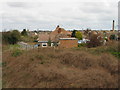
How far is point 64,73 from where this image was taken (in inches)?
313

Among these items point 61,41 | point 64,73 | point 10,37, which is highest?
point 10,37

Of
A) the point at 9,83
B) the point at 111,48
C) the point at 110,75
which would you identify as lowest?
the point at 9,83

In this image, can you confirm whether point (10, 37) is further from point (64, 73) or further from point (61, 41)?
point (64, 73)

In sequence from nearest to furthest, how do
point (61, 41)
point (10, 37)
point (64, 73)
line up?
point (64, 73), point (61, 41), point (10, 37)

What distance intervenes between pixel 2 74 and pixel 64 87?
15.9 feet

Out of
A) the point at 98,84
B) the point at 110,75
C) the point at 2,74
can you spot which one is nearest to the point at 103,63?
the point at 110,75

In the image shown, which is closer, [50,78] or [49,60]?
[50,78]

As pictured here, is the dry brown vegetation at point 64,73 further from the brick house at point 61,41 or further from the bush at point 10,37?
the bush at point 10,37

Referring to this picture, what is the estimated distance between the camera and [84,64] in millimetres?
9641

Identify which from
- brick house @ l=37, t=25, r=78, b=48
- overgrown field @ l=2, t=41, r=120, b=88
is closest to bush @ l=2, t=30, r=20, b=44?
brick house @ l=37, t=25, r=78, b=48

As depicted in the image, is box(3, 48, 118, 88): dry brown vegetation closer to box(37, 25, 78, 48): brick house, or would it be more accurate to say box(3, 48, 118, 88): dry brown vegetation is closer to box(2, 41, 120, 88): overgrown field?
box(2, 41, 120, 88): overgrown field

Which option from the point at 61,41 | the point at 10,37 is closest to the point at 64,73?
the point at 61,41

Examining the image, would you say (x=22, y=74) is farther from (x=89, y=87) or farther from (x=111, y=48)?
(x=111, y=48)

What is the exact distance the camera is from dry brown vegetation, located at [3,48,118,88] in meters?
7.11
